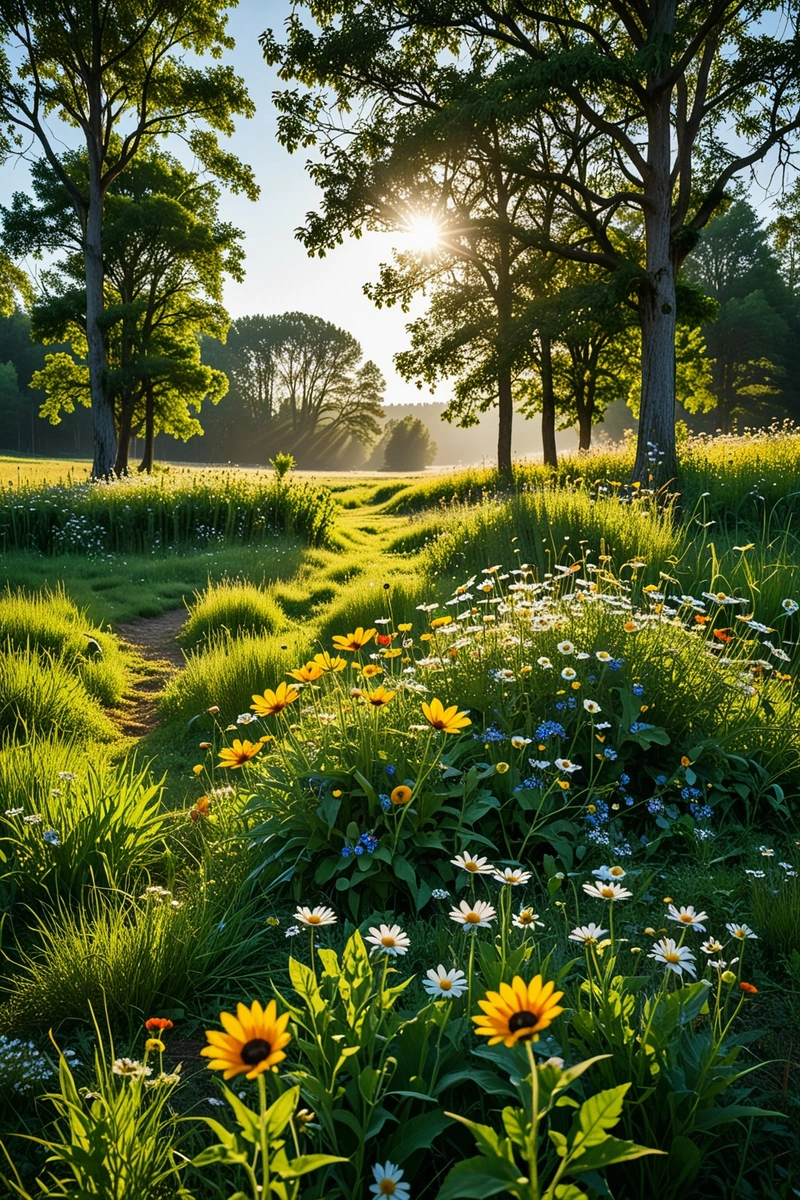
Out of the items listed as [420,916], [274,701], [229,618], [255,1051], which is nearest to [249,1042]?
[255,1051]

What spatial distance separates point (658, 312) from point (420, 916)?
8884 mm

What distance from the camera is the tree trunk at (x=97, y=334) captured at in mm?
14258

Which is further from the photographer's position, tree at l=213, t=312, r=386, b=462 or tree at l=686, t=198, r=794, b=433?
tree at l=213, t=312, r=386, b=462

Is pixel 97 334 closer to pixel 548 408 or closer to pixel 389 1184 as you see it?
pixel 548 408

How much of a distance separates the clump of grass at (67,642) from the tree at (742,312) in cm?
4117

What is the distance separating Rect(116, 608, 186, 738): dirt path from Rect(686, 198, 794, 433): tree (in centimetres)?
3977

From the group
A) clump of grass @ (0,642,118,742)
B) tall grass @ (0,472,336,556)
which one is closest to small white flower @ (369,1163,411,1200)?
clump of grass @ (0,642,118,742)

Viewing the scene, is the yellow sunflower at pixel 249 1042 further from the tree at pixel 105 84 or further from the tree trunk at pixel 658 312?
the tree at pixel 105 84

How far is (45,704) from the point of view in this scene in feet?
13.1

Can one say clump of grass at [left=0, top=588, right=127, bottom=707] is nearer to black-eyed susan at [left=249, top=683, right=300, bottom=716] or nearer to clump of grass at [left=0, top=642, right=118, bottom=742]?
clump of grass at [left=0, top=642, right=118, bottom=742]

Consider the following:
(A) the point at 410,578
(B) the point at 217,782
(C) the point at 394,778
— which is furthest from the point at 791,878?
(A) the point at 410,578

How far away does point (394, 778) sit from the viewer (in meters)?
2.44

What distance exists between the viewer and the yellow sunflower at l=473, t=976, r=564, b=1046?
0.85 metres

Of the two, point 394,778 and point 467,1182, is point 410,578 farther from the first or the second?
point 467,1182
